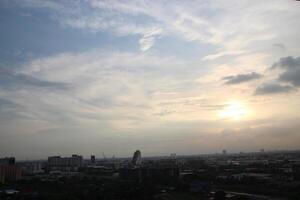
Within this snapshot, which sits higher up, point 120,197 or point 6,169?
point 6,169

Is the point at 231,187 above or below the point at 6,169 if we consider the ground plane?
below

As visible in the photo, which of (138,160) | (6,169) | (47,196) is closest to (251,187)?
(47,196)

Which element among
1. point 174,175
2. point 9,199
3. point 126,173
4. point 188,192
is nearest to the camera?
point 9,199

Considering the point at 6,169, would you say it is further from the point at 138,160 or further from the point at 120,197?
the point at 138,160

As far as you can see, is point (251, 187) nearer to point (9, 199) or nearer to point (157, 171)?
point (157, 171)

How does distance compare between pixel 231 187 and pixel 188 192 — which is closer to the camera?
pixel 188 192

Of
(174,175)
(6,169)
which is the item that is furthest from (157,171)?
(6,169)

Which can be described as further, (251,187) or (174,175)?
(174,175)

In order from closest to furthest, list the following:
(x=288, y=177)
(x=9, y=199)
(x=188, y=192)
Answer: (x=9, y=199) → (x=188, y=192) → (x=288, y=177)

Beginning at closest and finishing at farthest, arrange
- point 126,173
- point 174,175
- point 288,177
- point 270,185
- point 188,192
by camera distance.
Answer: point 188,192 < point 270,185 < point 288,177 < point 174,175 < point 126,173
